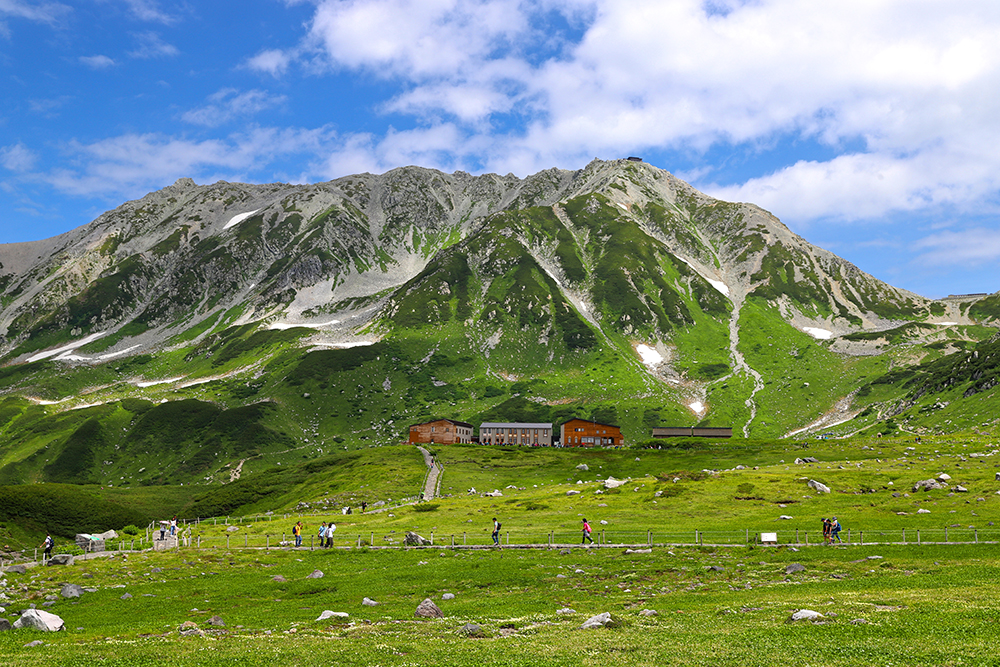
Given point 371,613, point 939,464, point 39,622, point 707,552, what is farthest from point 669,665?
point 939,464

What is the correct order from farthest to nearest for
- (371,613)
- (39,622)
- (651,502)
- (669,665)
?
(651,502) < (371,613) < (39,622) < (669,665)

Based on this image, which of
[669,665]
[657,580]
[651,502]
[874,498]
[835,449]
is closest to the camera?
[669,665]

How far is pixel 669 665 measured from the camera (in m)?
21.7

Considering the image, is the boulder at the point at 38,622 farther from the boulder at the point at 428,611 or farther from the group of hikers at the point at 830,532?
the group of hikers at the point at 830,532

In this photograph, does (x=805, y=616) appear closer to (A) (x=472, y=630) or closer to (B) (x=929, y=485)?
(A) (x=472, y=630)

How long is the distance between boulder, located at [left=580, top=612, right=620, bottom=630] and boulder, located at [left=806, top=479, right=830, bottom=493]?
73568 millimetres

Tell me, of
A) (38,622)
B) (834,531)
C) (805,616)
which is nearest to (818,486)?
(834,531)

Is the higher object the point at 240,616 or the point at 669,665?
the point at 669,665

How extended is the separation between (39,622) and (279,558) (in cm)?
3035

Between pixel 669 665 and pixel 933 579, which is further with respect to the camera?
pixel 933 579

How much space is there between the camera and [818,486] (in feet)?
304

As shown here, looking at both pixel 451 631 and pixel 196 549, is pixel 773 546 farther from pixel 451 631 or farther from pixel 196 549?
pixel 196 549

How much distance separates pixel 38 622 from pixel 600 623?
88.2ft

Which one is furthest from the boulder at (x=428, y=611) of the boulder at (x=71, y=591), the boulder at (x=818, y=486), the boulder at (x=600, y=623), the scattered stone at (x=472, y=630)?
the boulder at (x=818, y=486)
